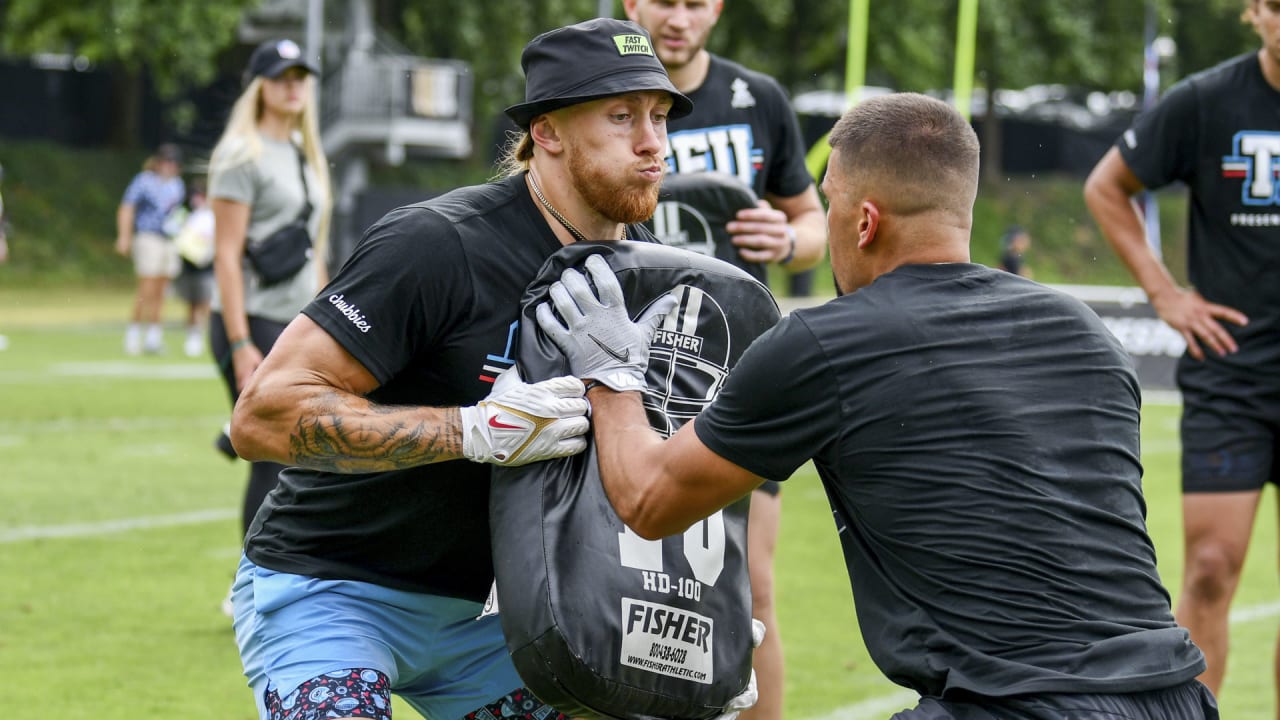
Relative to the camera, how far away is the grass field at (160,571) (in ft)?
19.3

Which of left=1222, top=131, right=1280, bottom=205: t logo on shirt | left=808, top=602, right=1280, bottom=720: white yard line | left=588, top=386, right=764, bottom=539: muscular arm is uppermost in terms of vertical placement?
left=1222, top=131, right=1280, bottom=205: t logo on shirt

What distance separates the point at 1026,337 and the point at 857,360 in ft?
1.04

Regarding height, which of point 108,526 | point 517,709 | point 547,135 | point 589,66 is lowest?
point 108,526

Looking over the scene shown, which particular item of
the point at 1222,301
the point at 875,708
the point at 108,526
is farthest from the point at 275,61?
the point at 1222,301

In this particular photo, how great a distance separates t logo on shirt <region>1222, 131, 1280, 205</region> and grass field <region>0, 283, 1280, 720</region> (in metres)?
1.88

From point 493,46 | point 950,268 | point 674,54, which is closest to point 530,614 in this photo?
point 950,268

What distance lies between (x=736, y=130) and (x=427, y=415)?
2.58m

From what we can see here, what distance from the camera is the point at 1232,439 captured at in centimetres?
526

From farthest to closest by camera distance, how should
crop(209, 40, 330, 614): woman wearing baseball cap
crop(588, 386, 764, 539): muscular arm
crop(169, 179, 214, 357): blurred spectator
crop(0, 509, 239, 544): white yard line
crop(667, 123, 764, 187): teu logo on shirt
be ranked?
crop(169, 179, 214, 357): blurred spectator → crop(0, 509, 239, 544): white yard line → crop(209, 40, 330, 614): woman wearing baseball cap → crop(667, 123, 764, 187): teu logo on shirt → crop(588, 386, 764, 539): muscular arm

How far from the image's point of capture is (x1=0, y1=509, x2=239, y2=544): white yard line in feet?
28.2

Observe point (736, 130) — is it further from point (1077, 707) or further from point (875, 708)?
point (1077, 707)

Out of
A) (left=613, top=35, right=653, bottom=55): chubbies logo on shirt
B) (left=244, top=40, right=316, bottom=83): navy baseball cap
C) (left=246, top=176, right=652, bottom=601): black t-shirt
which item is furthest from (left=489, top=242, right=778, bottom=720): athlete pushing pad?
(left=244, top=40, right=316, bottom=83): navy baseball cap

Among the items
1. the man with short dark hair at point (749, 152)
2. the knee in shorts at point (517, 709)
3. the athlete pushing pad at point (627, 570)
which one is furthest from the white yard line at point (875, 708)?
the athlete pushing pad at point (627, 570)

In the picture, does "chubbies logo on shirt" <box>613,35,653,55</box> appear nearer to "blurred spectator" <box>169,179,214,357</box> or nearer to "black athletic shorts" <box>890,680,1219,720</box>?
"black athletic shorts" <box>890,680,1219,720</box>
